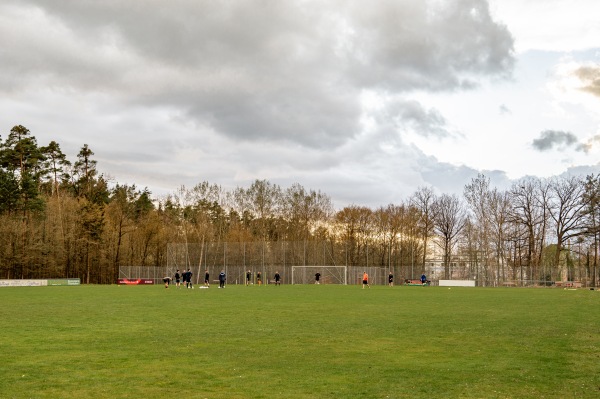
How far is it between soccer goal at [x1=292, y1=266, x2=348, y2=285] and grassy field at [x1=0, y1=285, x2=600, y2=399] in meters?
61.9

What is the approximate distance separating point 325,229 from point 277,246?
15.2m

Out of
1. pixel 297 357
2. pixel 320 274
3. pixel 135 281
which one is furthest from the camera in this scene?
pixel 135 281

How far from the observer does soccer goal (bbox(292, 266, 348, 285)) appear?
86938mm

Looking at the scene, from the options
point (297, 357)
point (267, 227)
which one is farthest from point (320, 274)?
point (297, 357)

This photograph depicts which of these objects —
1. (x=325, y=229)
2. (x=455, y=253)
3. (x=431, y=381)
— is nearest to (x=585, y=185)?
(x=455, y=253)

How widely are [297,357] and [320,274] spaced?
2866 inches

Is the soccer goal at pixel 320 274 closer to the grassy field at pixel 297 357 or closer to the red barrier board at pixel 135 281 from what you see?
the red barrier board at pixel 135 281

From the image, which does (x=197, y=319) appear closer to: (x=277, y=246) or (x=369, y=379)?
(x=369, y=379)

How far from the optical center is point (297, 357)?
47.9ft

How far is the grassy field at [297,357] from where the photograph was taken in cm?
1110

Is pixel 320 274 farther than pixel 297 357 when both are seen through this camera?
Yes

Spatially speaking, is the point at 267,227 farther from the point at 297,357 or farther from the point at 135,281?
the point at 297,357

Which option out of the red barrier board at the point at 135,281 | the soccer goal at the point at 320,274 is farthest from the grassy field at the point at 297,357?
the red barrier board at the point at 135,281

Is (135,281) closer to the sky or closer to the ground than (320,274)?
closer to the ground
